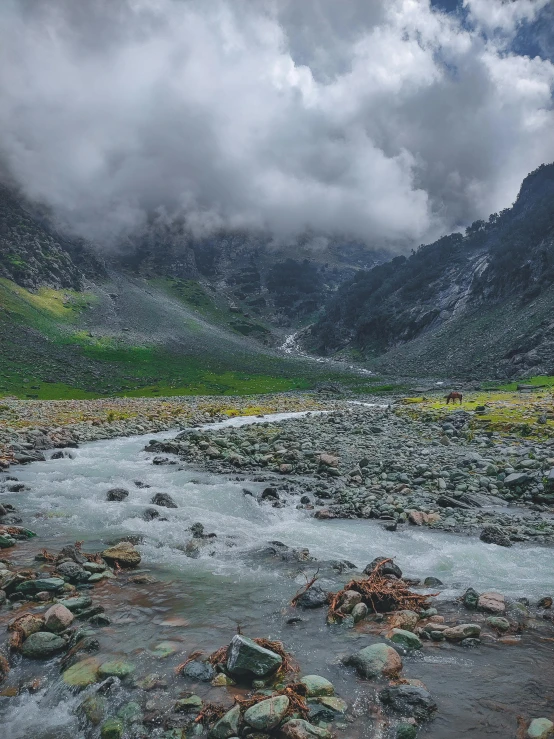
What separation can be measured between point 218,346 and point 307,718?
602ft

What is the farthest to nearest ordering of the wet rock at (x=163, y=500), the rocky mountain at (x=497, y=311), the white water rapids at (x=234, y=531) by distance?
1. the rocky mountain at (x=497, y=311)
2. the wet rock at (x=163, y=500)
3. the white water rapids at (x=234, y=531)

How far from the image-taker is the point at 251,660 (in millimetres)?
7230

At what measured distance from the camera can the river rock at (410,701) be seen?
643 centimetres

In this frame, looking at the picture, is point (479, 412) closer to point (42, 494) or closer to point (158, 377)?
point (42, 494)

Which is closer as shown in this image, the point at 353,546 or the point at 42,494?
the point at 353,546

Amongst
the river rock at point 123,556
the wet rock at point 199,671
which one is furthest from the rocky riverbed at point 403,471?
the wet rock at point 199,671

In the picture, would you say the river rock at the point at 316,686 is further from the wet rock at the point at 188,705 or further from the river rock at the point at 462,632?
the river rock at the point at 462,632

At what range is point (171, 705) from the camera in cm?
661

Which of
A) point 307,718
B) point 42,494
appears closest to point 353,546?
point 307,718

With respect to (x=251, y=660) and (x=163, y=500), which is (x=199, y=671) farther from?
(x=163, y=500)

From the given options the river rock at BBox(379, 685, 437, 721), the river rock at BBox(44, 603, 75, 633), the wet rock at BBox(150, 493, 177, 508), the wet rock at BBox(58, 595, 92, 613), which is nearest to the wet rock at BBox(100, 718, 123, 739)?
the river rock at BBox(44, 603, 75, 633)

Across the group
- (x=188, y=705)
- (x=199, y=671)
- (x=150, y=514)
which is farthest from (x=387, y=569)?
(x=150, y=514)

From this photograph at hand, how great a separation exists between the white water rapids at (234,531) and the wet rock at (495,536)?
283 millimetres

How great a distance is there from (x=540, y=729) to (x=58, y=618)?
8.87 meters
